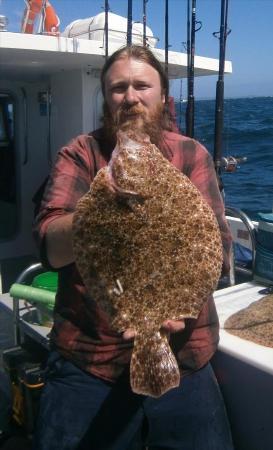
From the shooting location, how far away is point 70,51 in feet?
16.4

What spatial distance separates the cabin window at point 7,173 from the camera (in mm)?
7070

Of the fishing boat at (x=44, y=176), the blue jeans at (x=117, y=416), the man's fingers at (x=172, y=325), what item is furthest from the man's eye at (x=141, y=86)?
the blue jeans at (x=117, y=416)

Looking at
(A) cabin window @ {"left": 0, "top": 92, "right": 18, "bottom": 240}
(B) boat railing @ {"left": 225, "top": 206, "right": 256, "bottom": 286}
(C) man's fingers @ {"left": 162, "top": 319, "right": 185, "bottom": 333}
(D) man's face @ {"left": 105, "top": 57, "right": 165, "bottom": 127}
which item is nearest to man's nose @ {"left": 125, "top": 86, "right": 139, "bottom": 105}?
(D) man's face @ {"left": 105, "top": 57, "right": 165, "bottom": 127}

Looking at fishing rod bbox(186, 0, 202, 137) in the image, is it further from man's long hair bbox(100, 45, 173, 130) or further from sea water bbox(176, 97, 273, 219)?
man's long hair bbox(100, 45, 173, 130)

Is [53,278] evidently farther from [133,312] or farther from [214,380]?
[133,312]

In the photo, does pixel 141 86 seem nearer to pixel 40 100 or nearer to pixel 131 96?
pixel 131 96

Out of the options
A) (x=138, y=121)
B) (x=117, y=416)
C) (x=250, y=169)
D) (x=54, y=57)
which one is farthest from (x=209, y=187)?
(x=250, y=169)

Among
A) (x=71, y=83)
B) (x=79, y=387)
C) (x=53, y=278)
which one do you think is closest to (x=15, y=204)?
(x=71, y=83)

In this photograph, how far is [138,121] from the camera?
2.19 metres

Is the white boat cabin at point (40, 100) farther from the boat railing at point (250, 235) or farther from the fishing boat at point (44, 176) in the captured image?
the boat railing at point (250, 235)

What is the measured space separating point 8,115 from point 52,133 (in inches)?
37.6

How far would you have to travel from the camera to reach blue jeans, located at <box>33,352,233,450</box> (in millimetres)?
2223

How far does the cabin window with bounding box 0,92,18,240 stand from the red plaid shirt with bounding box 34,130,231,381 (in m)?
5.13

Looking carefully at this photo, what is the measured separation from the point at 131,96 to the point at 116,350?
1.13 m
